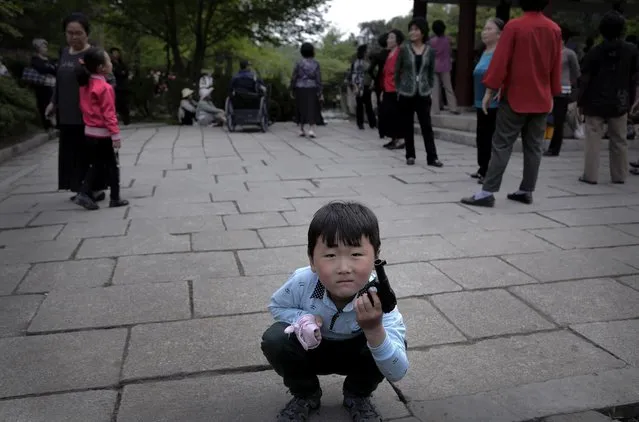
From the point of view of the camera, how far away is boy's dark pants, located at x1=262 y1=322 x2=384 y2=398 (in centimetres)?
194

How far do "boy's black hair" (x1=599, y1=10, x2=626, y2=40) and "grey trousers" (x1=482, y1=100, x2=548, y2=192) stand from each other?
1543 mm

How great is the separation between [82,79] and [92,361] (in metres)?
3.27

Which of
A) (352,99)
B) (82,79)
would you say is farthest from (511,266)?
(352,99)

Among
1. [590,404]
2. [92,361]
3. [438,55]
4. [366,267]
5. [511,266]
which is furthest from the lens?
[438,55]

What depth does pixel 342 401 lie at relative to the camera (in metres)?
2.20

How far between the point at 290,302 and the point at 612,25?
17.5ft

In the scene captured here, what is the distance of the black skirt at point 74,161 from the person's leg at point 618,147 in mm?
5073

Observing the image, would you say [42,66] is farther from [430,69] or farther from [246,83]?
[430,69]

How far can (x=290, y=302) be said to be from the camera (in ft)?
6.55

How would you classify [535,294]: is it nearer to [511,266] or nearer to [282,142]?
[511,266]

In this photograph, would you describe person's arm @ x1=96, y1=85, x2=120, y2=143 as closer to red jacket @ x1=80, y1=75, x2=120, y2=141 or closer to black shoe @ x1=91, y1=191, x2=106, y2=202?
red jacket @ x1=80, y1=75, x2=120, y2=141

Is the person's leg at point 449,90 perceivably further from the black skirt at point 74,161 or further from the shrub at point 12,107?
the black skirt at point 74,161

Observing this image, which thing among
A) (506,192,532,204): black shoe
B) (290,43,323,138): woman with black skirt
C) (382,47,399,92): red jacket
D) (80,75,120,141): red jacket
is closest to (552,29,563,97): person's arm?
(506,192,532,204): black shoe

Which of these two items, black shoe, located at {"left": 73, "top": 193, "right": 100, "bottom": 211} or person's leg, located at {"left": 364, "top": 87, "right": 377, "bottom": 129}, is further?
person's leg, located at {"left": 364, "top": 87, "right": 377, "bottom": 129}
